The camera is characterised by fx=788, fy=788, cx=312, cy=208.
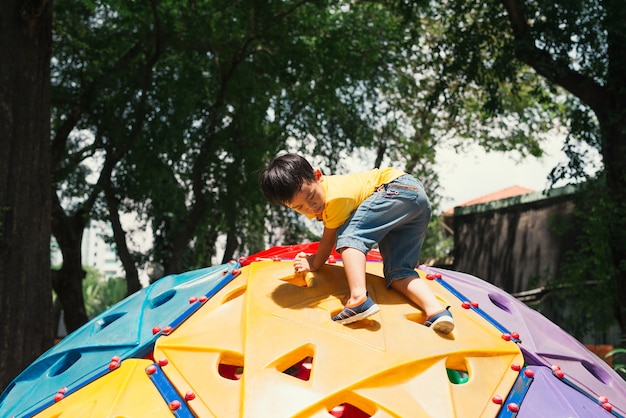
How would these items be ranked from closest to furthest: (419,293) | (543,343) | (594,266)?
1. (419,293)
2. (543,343)
3. (594,266)

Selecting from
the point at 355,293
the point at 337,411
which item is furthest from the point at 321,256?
the point at 337,411

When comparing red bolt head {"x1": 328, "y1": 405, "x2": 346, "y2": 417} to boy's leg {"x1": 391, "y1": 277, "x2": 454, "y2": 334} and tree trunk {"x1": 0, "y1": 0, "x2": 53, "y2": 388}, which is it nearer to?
boy's leg {"x1": 391, "y1": 277, "x2": 454, "y2": 334}

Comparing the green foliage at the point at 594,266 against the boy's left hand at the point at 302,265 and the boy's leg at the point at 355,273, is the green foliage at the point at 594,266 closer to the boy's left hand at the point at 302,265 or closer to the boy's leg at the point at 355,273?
the boy's left hand at the point at 302,265

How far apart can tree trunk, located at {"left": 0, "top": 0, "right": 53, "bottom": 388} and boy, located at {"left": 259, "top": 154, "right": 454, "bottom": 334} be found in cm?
475

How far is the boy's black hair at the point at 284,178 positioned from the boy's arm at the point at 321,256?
0.28 m

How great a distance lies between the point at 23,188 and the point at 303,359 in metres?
5.14

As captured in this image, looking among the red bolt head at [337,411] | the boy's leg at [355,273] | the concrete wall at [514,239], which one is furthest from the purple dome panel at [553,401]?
the concrete wall at [514,239]

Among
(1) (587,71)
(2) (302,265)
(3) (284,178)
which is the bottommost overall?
(2) (302,265)

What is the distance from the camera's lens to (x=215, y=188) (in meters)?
14.3

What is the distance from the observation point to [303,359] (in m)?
3.64

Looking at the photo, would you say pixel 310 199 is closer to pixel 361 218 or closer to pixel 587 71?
pixel 361 218

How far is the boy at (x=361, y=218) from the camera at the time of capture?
3.55 metres

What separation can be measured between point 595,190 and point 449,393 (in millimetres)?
8126

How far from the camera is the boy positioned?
3.55 m
